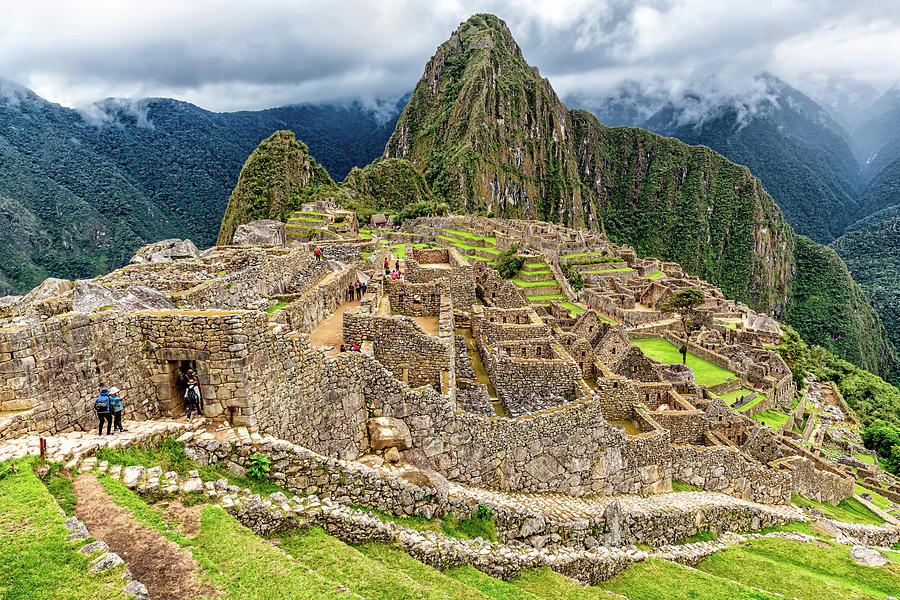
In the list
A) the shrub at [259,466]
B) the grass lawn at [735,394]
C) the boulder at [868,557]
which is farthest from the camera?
the grass lawn at [735,394]

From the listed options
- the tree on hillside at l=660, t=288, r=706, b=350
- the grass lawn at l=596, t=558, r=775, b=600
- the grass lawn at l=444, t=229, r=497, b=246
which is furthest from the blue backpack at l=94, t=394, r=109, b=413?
the grass lawn at l=444, t=229, r=497, b=246

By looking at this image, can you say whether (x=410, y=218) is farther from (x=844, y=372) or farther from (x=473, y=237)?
(x=844, y=372)

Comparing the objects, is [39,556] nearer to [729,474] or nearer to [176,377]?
[176,377]

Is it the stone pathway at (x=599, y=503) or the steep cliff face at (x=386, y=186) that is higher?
the steep cliff face at (x=386, y=186)

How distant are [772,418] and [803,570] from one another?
2220 centimetres

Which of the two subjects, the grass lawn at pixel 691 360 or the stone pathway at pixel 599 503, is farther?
the grass lawn at pixel 691 360

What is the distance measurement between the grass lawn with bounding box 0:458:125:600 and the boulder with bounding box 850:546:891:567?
19.3 m

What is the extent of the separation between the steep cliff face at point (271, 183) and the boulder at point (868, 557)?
87841 millimetres

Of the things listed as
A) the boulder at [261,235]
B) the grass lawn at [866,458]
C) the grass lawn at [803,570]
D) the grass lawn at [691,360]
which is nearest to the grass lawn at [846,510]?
the grass lawn at [803,570]

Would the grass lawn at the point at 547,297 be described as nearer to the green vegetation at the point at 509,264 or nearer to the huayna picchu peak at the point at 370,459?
the green vegetation at the point at 509,264

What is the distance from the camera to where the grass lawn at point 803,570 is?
12.4m

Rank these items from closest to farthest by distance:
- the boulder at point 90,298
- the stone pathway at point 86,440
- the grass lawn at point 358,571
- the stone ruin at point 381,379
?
the stone pathway at point 86,440, the grass lawn at point 358,571, the stone ruin at point 381,379, the boulder at point 90,298

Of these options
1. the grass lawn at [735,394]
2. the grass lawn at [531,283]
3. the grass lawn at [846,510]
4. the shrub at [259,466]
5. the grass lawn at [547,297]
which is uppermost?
the shrub at [259,466]

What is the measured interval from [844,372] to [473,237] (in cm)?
5263
